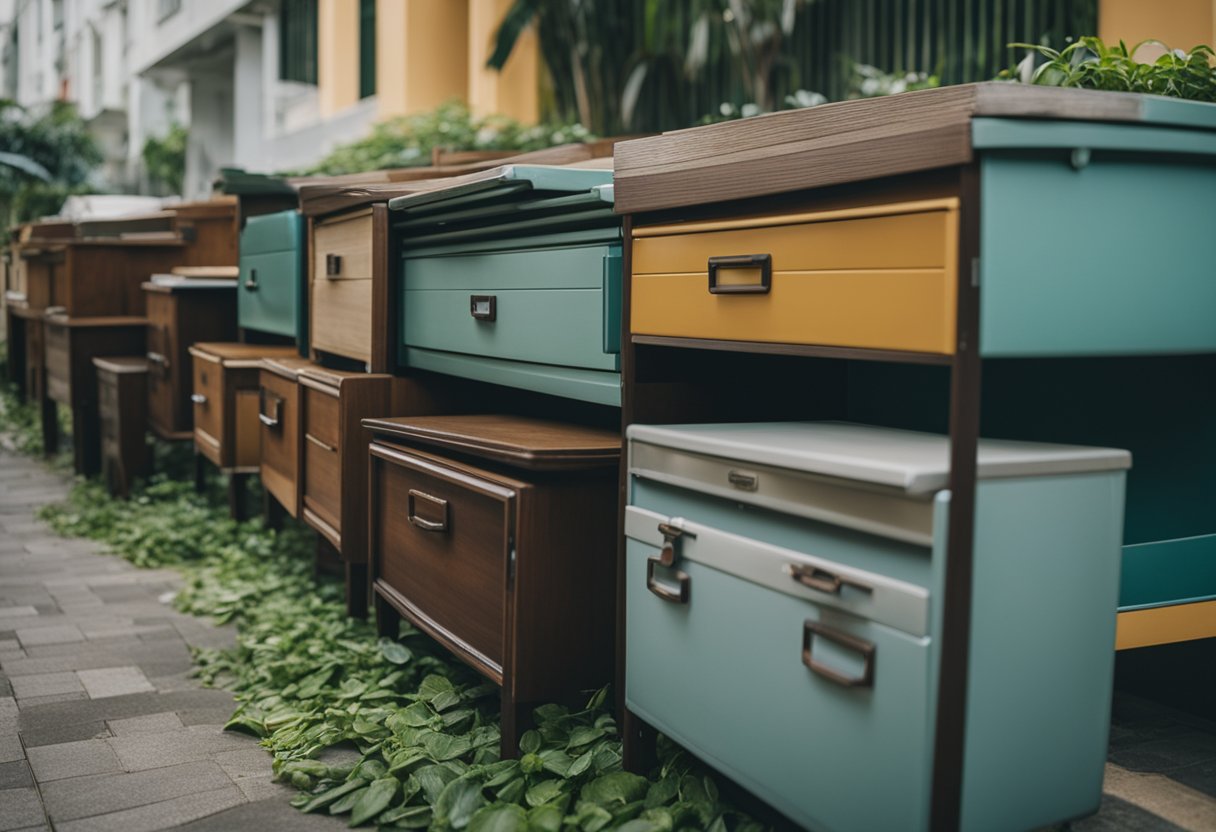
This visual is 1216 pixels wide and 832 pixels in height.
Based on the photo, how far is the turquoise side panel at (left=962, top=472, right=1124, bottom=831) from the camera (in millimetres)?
1438

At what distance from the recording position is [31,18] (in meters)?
35.2

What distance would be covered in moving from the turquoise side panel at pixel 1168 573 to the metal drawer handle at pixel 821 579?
0.77 meters


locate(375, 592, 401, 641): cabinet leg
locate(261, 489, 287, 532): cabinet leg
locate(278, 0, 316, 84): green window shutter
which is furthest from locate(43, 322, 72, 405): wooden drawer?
locate(278, 0, 316, 84): green window shutter

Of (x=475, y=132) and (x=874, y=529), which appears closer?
(x=874, y=529)

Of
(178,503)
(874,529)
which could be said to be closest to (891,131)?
(874,529)

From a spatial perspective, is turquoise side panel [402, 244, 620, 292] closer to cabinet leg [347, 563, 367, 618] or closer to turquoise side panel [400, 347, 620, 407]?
turquoise side panel [400, 347, 620, 407]

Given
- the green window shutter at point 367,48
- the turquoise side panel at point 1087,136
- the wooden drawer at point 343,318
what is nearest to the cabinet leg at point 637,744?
the turquoise side panel at point 1087,136

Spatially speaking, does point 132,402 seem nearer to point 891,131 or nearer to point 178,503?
point 178,503

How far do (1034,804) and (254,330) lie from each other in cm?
390

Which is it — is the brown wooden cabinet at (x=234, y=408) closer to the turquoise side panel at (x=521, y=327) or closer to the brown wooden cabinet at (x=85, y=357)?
Answer: the turquoise side panel at (x=521, y=327)

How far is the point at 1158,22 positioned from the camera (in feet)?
11.1

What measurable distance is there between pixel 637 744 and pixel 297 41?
1451cm

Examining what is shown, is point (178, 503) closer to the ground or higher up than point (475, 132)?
closer to the ground

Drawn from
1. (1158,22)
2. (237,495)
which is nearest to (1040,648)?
(1158,22)
